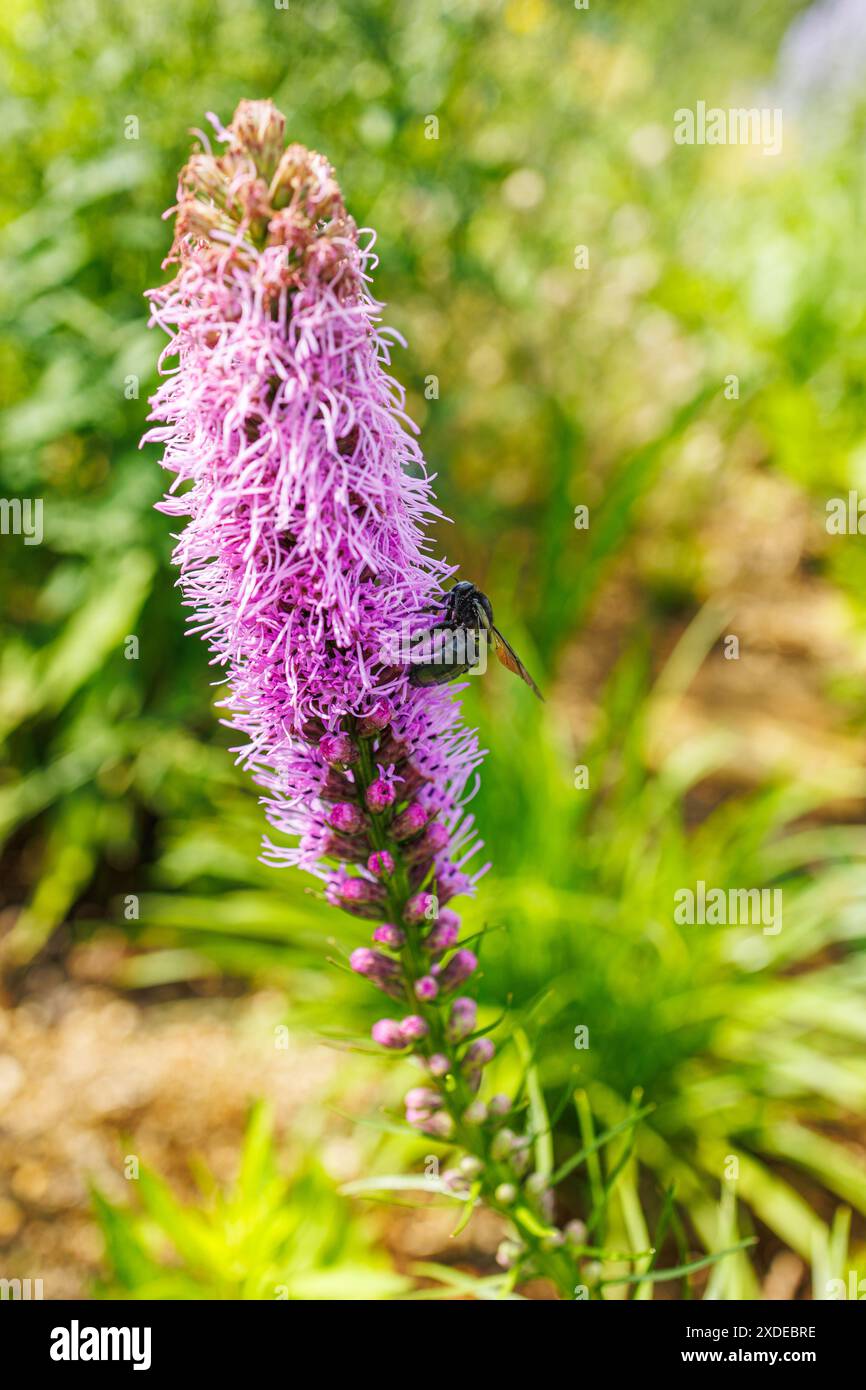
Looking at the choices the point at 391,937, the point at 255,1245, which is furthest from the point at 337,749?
the point at 255,1245

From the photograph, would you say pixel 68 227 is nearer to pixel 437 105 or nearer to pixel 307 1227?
pixel 437 105

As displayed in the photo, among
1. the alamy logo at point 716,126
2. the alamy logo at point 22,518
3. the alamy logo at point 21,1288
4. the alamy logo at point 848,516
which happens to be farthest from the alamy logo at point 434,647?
the alamy logo at point 716,126

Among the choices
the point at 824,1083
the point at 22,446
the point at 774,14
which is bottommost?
the point at 824,1083

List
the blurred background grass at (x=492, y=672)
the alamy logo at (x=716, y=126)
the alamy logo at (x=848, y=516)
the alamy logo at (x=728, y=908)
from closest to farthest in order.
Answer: the blurred background grass at (x=492, y=672)
the alamy logo at (x=728, y=908)
the alamy logo at (x=848, y=516)
the alamy logo at (x=716, y=126)

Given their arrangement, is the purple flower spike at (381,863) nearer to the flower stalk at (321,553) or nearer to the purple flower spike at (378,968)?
the flower stalk at (321,553)

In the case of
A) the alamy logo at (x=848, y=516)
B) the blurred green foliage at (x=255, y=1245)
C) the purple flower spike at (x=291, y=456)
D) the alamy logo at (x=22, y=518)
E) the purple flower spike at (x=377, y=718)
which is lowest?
the blurred green foliage at (x=255, y=1245)

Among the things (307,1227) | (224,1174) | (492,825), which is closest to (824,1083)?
(492,825)
